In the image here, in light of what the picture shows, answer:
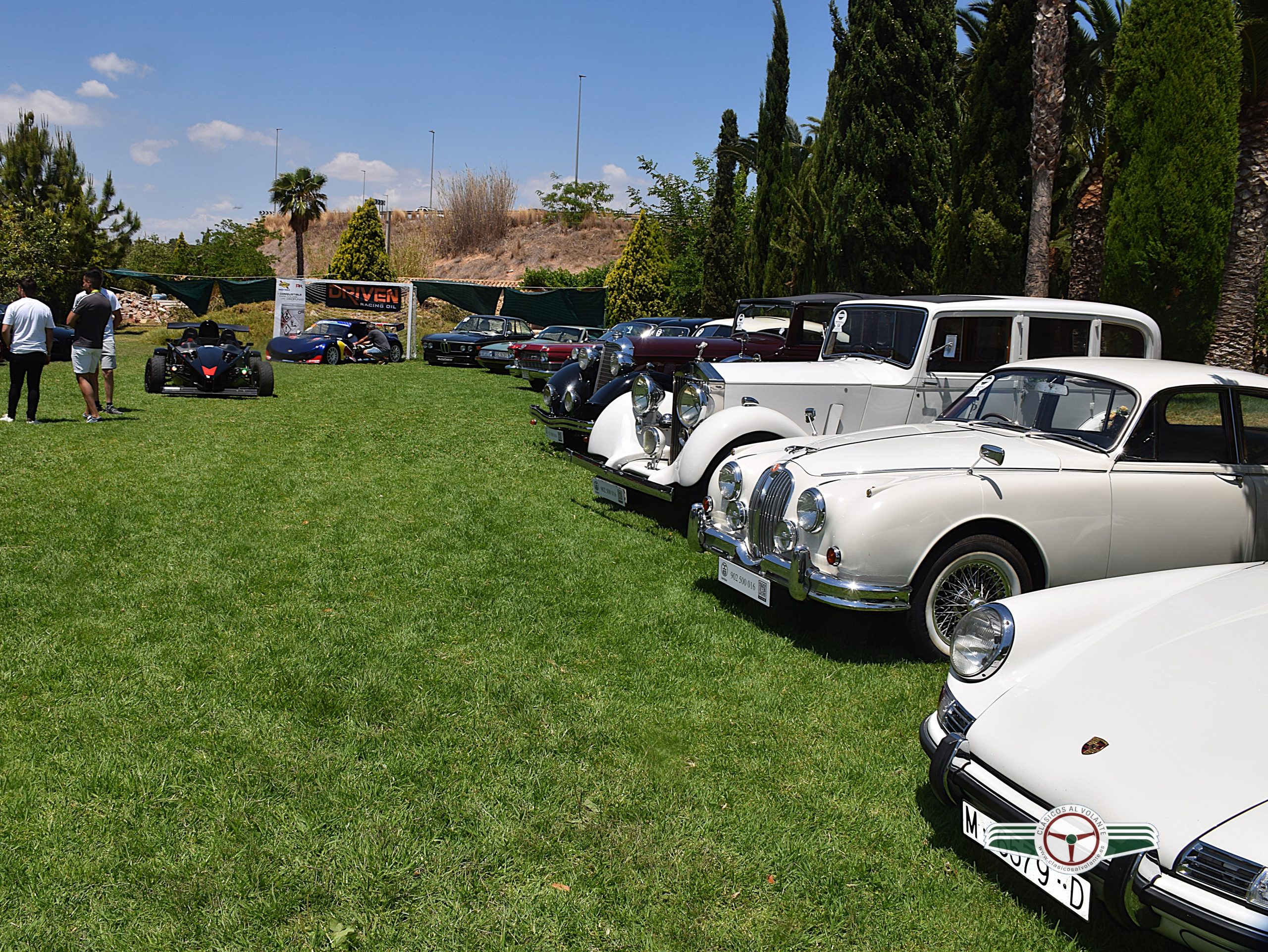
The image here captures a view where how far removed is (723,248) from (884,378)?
26.0 meters

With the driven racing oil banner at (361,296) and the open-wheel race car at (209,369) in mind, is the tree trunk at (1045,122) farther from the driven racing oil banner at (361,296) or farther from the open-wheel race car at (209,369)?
the driven racing oil banner at (361,296)

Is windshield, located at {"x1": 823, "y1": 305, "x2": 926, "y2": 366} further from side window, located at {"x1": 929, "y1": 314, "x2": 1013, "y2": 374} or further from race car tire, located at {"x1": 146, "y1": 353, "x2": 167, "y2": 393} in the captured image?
race car tire, located at {"x1": 146, "y1": 353, "x2": 167, "y2": 393}

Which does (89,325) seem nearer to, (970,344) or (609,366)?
(609,366)

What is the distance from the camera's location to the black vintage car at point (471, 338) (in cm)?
2389

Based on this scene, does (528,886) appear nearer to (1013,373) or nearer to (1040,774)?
(1040,774)

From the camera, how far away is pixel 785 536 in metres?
5.14

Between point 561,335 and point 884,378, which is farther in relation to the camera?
point 561,335

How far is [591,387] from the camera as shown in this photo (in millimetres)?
10922

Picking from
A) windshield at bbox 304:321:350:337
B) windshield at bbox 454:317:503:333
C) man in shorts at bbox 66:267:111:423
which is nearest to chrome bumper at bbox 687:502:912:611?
man in shorts at bbox 66:267:111:423

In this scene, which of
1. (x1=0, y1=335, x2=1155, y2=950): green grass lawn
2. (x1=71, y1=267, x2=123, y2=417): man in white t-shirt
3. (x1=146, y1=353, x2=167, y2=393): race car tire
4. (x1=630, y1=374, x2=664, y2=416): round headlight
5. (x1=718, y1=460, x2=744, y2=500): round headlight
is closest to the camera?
(x1=0, y1=335, x2=1155, y2=950): green grass lawn

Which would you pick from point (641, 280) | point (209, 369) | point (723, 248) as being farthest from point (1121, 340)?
point (641, 280)

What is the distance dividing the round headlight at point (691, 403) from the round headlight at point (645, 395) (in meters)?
0.71

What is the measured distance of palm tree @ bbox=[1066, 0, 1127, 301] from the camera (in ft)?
50.5

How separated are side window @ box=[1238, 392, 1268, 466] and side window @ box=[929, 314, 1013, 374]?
2.24m
